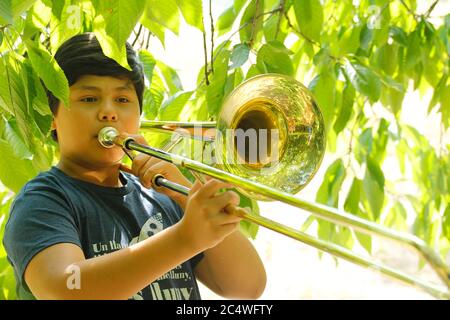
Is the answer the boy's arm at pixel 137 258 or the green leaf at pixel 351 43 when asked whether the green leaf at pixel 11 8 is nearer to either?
the boy's arm at pixel 137 258

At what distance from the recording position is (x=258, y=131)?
110cm

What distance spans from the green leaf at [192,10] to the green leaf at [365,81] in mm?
421

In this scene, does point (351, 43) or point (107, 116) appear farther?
point (351, 43)

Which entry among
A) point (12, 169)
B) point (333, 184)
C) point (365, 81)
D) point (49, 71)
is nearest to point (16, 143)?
point (12, 169)

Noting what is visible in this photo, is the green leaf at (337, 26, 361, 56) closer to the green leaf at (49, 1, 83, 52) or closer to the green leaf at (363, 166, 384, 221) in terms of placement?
the green leaf at (363, 166, 384, 221)

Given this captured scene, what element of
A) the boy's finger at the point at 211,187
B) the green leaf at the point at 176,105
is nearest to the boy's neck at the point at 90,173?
the green leaf at the point at 176,105

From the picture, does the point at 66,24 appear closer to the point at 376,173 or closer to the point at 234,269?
the point at 234,269

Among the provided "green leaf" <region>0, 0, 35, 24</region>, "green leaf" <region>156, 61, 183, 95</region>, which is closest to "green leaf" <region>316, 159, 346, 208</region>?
"green leaf" <region>156, 61, 183, 95</region>

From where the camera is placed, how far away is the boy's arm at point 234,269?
1146mm

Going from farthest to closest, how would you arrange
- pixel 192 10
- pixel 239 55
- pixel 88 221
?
1. pixel 239 55
2. pixel 88 221
3. pixel 192 10

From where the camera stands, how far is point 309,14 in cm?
128

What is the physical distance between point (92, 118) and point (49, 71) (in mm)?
164
